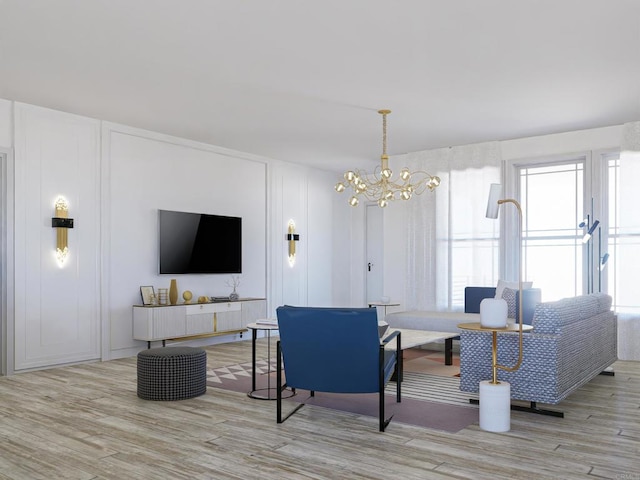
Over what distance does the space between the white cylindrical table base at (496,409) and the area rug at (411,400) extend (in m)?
0.18

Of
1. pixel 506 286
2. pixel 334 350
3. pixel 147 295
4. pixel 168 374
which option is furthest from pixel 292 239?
pixel 334 350

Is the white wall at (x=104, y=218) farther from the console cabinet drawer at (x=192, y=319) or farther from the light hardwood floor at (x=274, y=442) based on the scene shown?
the light hardwood floor at (x=274, y=442)

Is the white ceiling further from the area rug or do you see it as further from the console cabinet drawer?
the area rug

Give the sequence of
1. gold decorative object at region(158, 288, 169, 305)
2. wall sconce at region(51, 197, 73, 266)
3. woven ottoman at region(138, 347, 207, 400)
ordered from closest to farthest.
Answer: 1. woven ottoman at region(138, 347, 207, 400)
2. wall sconce at region(51, 197, 73, 266)
3. gold decorative object at region(158, 288, 169, 305)

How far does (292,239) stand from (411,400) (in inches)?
194

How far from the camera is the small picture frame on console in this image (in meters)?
6.73

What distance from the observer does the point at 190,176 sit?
7523mm

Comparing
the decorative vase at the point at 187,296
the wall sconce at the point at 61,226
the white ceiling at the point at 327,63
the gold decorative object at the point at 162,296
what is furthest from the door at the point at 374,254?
the wall sconce at the point at 61,226

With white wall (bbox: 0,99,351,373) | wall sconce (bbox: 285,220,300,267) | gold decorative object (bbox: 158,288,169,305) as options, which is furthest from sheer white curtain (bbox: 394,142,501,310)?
gold decorative object (bbox: 158,288,169,305)

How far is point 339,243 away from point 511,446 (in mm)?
7044

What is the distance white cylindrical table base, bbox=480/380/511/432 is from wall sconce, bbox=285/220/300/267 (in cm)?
569

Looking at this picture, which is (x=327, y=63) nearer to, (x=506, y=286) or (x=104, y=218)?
(x=104, y=218)

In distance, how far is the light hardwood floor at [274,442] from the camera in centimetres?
294

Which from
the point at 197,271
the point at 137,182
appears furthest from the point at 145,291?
the point at 137,182
